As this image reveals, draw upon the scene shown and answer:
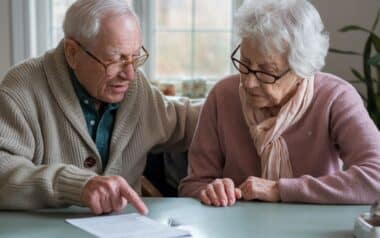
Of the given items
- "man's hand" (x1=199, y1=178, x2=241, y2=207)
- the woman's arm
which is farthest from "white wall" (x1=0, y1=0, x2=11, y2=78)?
the woman's arm

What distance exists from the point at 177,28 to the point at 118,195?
2.21m

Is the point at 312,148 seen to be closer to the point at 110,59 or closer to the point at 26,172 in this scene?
the point at 110,59

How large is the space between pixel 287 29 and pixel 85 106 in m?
0.65

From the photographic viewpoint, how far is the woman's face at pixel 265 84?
1867mm

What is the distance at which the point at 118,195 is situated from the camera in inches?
64.4

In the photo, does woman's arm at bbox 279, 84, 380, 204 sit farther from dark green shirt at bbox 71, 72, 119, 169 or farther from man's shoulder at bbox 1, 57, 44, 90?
man's shoulder at bbox 1, 57, 44, 90

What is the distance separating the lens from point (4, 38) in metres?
3.62

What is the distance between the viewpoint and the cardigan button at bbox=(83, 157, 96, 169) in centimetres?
201

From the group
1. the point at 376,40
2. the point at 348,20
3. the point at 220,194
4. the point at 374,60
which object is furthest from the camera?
the point at 348,20

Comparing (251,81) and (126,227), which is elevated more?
(251,81)

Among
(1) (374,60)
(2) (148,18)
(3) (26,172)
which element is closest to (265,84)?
(3) (26,172)

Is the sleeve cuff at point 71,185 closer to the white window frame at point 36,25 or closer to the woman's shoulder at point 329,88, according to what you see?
the woman's shoulder at point 329,88

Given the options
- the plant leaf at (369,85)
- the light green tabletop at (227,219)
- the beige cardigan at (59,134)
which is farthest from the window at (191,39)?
the light green tabletop at (227,219)

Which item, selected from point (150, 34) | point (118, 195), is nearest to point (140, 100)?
point (118, 195)
